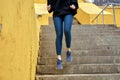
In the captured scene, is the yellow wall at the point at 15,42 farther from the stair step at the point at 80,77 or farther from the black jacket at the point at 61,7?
the black jacket at the point at 61,7

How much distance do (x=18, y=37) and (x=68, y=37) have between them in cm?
140

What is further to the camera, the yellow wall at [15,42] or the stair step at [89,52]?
the stair step at [89,52]

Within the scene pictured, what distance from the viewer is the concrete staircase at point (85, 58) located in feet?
21.9

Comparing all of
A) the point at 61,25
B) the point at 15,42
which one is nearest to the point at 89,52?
the point at 61,25

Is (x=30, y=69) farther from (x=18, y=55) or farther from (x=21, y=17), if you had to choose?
(x=21, y=17)

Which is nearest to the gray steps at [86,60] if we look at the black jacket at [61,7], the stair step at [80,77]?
the stair step at [80,77]

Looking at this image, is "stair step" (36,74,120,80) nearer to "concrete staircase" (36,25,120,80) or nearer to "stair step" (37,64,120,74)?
"concrete staircase" (36,25,120,80)

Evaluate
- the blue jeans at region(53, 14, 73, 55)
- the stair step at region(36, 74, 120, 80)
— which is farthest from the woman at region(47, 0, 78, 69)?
the stair step at region(36, 74, 120, 80)

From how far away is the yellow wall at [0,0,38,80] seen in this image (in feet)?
19.2

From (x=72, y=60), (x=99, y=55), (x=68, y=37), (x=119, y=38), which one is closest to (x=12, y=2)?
(x=68, y=37)

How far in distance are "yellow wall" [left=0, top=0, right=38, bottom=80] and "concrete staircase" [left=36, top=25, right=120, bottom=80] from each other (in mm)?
717

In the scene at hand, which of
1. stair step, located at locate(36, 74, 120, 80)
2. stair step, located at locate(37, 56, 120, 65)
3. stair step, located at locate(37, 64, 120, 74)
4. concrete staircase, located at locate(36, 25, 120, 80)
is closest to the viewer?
stair step, located at locate(36, 74, 120, 80)

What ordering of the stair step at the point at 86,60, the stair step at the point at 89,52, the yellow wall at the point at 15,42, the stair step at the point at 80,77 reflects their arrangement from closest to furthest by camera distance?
the yellow wall at the point at 15,42
the stair step at the point at 80,77
the stair step at the point at 86,60
the stair step at the point at 89,52

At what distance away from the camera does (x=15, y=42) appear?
5.86 m
